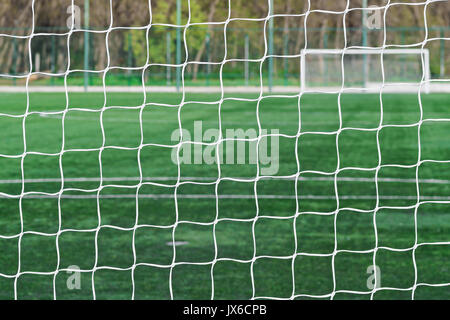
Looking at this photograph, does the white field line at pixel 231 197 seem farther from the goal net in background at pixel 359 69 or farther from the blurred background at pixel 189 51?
the goal net in background at pixel 359 69

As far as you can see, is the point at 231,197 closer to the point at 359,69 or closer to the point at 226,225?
the point at 226,225

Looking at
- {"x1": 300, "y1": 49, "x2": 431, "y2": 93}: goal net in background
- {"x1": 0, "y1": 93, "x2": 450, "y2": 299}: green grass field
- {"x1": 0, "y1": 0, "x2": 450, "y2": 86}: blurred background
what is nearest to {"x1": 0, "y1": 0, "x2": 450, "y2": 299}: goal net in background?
{"x1": 0, "y1": 93, "x2": 450, "y2": 299}: green grass field

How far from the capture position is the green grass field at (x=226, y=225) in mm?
4148

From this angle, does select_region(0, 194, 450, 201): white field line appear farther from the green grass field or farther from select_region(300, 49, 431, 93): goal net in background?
select_region(300, 49, 431, 93): goal net in background

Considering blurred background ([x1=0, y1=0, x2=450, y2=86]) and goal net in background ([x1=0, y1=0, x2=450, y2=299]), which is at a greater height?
blurred background ([x1=0, y1=0, x2=450, y2=86])

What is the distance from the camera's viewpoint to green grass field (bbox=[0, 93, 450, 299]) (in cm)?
415

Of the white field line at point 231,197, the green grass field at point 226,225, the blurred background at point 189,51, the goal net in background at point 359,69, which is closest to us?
the green grass field at point 226,225

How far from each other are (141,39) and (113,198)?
713 inches

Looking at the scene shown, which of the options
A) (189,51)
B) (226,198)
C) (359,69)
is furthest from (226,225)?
(189,51)

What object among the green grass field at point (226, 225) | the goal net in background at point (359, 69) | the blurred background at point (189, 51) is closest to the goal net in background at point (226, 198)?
the green grass field at point (226, 225)

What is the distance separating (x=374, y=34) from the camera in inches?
963

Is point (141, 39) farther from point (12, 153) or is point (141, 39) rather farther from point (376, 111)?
point (12, 153)

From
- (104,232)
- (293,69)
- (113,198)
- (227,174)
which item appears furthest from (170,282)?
(293,69)

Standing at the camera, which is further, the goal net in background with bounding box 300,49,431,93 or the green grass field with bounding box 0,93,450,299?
the goal net in background with bounding box 300,49,431,93
